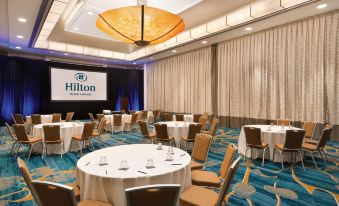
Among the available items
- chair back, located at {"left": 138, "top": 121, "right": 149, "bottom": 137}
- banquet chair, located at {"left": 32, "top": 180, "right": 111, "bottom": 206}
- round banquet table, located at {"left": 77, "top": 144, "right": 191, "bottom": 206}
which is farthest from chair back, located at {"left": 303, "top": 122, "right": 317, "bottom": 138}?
banquet chair, located at {"left": 32, "top": 180, "right": 111, "bottom": 206}

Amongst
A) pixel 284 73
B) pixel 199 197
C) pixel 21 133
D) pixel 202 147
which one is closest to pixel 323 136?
pixel 202 147

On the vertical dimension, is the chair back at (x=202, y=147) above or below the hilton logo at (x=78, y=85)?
below

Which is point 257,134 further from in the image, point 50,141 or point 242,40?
point 242,40

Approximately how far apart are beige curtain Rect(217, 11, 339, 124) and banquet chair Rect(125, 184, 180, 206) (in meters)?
7.36

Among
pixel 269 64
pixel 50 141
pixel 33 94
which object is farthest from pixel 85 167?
pixel 33 94

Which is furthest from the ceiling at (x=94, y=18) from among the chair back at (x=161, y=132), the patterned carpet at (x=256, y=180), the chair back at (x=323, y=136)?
the patterned carpet at (x=256, y=180)

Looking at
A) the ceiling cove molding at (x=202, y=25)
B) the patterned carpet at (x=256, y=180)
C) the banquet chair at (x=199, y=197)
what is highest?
the ceiling cove molding at (x=202, y=25)

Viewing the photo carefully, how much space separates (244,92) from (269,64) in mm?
1586

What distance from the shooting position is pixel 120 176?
2201 millimetres

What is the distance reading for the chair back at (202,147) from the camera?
354 centimetres

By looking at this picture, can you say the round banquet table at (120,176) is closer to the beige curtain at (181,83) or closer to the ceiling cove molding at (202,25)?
the ceiling cove molding at (202,25)

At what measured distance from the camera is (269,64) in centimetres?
852

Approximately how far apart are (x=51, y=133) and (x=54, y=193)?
4188mm

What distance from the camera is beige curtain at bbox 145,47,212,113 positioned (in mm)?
11305
